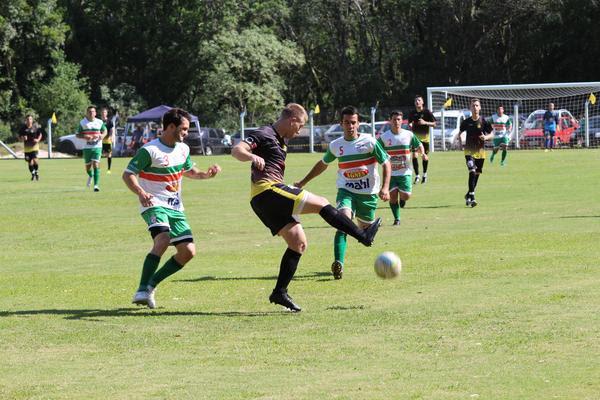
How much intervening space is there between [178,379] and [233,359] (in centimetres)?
76

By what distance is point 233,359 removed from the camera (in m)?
8.52

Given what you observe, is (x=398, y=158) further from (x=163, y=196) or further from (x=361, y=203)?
(x=163, y=196)

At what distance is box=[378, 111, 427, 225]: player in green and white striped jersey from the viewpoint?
19078 mm

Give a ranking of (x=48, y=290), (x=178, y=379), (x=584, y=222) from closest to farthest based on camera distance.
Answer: (x=178, y=379)
(x=48, y=290)
(x=584, y=222)

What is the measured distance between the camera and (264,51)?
6850 cm

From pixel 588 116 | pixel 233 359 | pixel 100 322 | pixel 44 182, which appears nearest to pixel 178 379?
pixel 233 359

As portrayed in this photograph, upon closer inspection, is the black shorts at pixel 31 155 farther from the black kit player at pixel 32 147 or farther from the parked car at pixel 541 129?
the parked car at pixel 541 129

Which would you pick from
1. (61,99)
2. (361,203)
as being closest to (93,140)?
(361,203)

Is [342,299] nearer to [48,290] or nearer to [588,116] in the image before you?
[48,290]

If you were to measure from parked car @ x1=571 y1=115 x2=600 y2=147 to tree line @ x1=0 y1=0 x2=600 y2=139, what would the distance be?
51.4ft

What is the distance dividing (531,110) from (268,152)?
A: 152 ft

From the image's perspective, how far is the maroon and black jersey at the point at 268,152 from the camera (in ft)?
34.9

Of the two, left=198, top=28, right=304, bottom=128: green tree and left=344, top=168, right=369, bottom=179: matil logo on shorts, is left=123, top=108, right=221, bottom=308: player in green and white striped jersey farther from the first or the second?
left=198, top=28, right=304, bottom=128: green tree

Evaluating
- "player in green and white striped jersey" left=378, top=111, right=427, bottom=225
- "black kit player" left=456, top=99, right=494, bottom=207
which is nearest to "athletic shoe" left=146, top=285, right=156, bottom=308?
"player in green and white striped jersey" left=378, top=111, right=427, bottom=225
